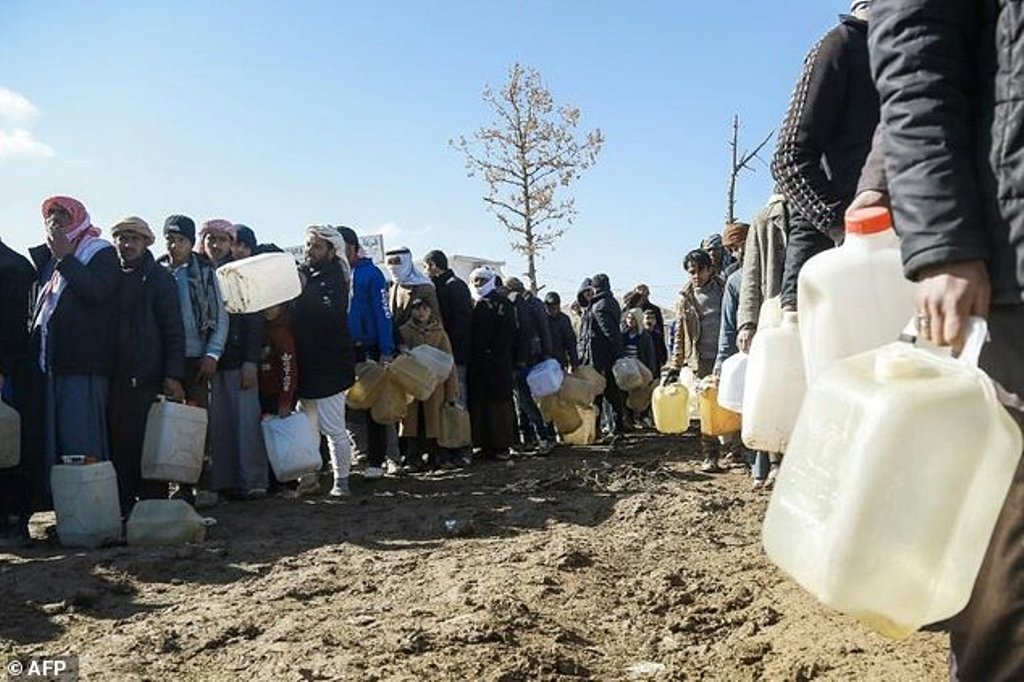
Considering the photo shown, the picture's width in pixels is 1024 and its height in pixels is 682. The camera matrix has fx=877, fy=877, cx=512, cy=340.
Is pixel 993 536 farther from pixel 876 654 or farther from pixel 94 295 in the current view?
pixel 94 295

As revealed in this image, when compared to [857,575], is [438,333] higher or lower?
higher

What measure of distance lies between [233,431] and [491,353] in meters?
2.75

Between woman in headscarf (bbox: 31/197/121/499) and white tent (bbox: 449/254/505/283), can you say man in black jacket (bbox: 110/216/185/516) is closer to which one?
woman in headscarf (bbox: 31/197/121/499)

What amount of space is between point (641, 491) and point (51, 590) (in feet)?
11.1

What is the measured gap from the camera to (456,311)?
25.1ft

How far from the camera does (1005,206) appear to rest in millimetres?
1377

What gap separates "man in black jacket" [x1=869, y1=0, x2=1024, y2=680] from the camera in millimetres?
1369

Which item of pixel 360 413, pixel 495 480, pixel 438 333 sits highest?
pixel 438 333

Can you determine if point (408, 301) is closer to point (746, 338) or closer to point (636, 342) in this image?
point (746, 338)

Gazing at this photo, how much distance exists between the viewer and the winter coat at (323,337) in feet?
19.7

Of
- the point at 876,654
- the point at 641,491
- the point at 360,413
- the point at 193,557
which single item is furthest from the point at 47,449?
the point at 876,654

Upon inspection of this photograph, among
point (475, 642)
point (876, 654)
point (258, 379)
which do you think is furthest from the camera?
point (258, 379)

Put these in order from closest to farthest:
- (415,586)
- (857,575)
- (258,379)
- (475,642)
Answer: (857,575) < (475,642) < (415,586) < (258,379)

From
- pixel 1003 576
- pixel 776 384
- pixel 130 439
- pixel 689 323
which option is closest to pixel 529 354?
pixel 689 323
